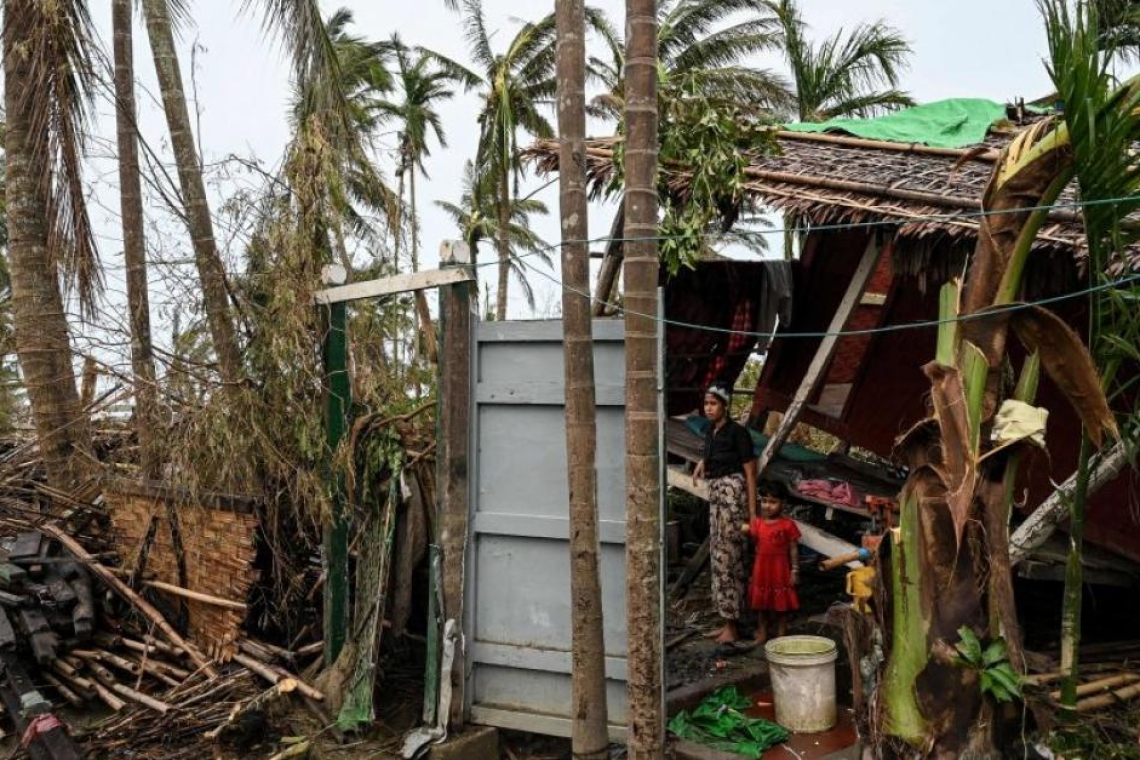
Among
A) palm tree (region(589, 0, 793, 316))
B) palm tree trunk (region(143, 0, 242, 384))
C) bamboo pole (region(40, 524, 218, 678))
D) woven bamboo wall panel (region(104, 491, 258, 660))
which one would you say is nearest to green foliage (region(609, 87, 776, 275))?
palm tree trunk (region(143, 0, 242, 384))

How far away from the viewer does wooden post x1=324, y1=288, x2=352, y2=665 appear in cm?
596

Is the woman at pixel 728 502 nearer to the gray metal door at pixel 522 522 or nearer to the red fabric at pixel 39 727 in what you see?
the gray metal door at pixel 522 522

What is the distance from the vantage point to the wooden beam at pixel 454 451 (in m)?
5.48

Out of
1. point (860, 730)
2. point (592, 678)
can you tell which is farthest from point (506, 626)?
point (860, 730)

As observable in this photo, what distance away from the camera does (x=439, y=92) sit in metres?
24.0

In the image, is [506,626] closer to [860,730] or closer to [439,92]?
[860,730]

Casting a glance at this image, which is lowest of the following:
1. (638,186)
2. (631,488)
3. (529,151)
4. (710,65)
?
(631,488)

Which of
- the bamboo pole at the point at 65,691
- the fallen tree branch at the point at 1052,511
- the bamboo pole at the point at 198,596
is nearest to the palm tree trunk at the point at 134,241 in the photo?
the bamboo pole at the point at 198,596

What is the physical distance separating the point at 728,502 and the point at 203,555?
353 cm

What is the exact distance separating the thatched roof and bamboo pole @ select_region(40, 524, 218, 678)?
13.9 feet

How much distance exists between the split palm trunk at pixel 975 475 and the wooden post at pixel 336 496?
3319mm

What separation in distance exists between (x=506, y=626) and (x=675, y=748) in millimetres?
1143

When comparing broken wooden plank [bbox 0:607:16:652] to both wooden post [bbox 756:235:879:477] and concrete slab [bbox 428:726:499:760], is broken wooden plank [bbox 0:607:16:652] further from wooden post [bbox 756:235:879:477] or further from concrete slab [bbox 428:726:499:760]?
wooden post [bbox 756:235:879:477]

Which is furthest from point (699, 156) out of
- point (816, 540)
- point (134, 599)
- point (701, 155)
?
point (134, 599)
